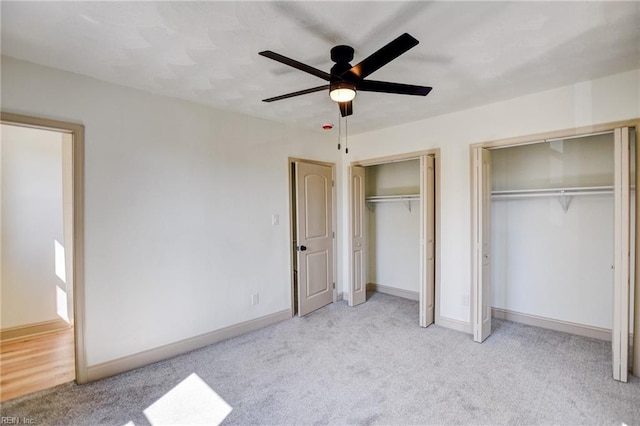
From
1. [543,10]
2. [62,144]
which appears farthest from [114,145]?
[543,10]

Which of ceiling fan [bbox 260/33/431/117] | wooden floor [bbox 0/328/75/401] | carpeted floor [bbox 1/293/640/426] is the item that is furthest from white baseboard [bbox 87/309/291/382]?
ceiling fan [bbox 260/33/431/117]

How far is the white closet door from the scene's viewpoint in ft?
7.88

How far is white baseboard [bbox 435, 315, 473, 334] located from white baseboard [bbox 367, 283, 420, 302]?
96 centimetres

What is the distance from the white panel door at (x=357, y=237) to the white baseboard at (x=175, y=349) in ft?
3.84

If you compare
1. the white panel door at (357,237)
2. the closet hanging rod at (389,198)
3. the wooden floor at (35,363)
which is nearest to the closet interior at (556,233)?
the closet hanging rod at (389,198)

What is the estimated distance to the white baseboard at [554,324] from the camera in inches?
127

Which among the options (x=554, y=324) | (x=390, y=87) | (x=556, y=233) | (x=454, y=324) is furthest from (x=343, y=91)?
(x=554, y=324)

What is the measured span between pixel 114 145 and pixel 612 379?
15.4 feet

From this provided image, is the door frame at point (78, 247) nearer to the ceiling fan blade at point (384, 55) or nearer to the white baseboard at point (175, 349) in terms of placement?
the white baseboard at point (175, 349)

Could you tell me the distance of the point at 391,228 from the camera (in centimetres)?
501

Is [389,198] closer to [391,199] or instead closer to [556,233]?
[391,199]

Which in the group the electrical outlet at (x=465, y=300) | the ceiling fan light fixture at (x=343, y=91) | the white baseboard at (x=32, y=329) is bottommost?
the white baseboard at (x=32, y=329)

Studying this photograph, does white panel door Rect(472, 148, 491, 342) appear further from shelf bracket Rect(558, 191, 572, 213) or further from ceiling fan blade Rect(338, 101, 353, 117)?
ceiling fan blade Rect(338, 101, 353, 117)

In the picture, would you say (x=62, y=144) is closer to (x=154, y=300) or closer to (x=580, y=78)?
(x=154, y=300)
